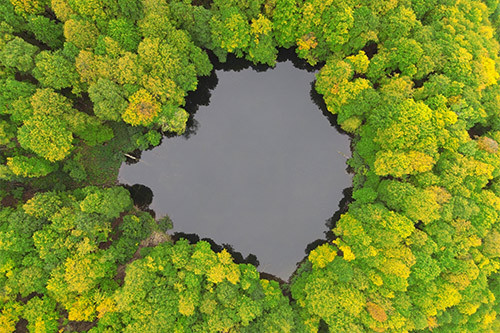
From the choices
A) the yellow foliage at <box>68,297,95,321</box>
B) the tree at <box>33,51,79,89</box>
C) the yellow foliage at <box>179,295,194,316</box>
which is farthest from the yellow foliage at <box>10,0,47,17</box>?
the yellow foliage at <box>179,295,194,316</box>

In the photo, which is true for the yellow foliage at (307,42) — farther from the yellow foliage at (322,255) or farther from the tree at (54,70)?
the tree at (54,70)

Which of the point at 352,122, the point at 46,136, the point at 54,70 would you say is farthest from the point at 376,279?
the point at 54,70

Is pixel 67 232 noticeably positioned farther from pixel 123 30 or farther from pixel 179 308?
pixel 123 30

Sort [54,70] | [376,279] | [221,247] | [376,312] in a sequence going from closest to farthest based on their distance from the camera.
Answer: [54,70], [376,312], [376,279], [221,247]

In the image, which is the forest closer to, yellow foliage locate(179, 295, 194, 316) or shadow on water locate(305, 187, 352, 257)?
yellow foliage locate(179, 295, 194, 316)

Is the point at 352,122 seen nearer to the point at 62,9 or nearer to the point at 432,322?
the point at 432,322
